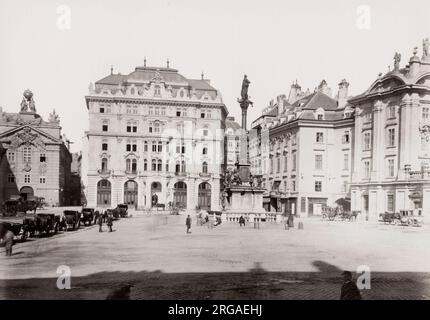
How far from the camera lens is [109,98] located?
2916 inches

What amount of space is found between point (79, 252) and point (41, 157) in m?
59.8

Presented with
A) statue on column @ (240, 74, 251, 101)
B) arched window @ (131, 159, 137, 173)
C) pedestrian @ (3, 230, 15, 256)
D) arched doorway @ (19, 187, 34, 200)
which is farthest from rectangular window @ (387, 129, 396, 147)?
arched doorway @ (19, 187, 34, 200)

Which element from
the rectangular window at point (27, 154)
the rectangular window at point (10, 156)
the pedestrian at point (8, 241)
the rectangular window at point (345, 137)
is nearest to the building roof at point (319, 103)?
the rectangular window at point (345, 137)

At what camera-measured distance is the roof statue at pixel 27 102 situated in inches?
3056

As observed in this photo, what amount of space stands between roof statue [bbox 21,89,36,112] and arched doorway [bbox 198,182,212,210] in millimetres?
32971

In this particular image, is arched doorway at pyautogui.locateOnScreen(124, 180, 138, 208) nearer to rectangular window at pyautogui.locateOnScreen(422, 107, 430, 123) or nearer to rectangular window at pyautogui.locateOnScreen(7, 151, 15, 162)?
rectangular window at pyautogui.locateOnScreen(7, 151, 15, 162)

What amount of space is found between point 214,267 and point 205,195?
2407 inches

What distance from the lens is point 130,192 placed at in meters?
A: 74.8

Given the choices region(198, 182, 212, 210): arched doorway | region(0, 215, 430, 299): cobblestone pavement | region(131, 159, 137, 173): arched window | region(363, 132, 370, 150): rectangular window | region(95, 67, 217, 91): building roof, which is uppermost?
region(95, 67, 217, 91): building roof

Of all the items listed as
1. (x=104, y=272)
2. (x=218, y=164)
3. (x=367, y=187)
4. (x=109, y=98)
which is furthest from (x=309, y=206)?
(x=104, y=272)

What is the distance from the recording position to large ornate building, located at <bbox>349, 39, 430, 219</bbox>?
46.2 m

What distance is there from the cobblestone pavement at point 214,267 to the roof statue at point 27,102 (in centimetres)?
5880

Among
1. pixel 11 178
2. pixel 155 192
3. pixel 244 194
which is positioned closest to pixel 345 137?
pixel 244 194

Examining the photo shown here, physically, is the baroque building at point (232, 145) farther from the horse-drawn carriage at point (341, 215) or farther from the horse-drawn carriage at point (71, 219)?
the horse-drawn carriage at point (71, 219)
